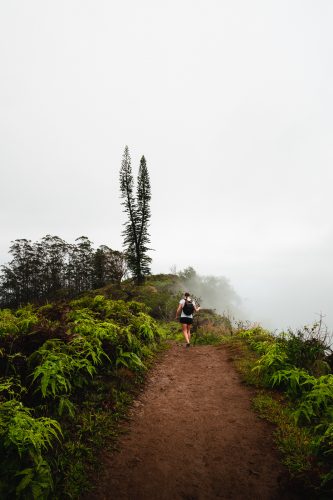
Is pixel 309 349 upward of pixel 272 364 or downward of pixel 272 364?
upward

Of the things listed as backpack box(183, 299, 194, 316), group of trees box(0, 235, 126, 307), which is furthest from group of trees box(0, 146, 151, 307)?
backpack box(183, 299, 194, 316)

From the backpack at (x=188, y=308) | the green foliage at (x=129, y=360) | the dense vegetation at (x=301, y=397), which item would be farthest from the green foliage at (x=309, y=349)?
the backpack at (x=188, y=308)

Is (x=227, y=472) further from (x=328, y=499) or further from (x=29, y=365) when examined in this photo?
(x=29, y=365)

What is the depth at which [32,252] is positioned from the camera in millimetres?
56688

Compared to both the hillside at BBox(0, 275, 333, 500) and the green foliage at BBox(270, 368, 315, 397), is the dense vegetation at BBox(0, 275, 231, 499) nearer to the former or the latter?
the hillside at BBox(0, 275, 333, 500)

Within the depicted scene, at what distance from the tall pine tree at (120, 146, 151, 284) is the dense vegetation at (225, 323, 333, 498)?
86.0 feet

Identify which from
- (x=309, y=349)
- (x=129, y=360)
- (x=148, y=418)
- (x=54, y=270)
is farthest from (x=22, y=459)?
(x=54, y=270)

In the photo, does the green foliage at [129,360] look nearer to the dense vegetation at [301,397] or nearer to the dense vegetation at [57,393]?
the dense vegetation at [57,393]

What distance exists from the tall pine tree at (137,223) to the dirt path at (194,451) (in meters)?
28.2

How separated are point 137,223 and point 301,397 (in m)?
31.0

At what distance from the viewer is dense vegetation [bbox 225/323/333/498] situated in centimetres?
402

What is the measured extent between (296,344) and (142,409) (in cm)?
436

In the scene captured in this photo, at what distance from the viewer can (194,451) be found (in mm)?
4555

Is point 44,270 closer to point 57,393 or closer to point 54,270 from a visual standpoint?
point 54,270
